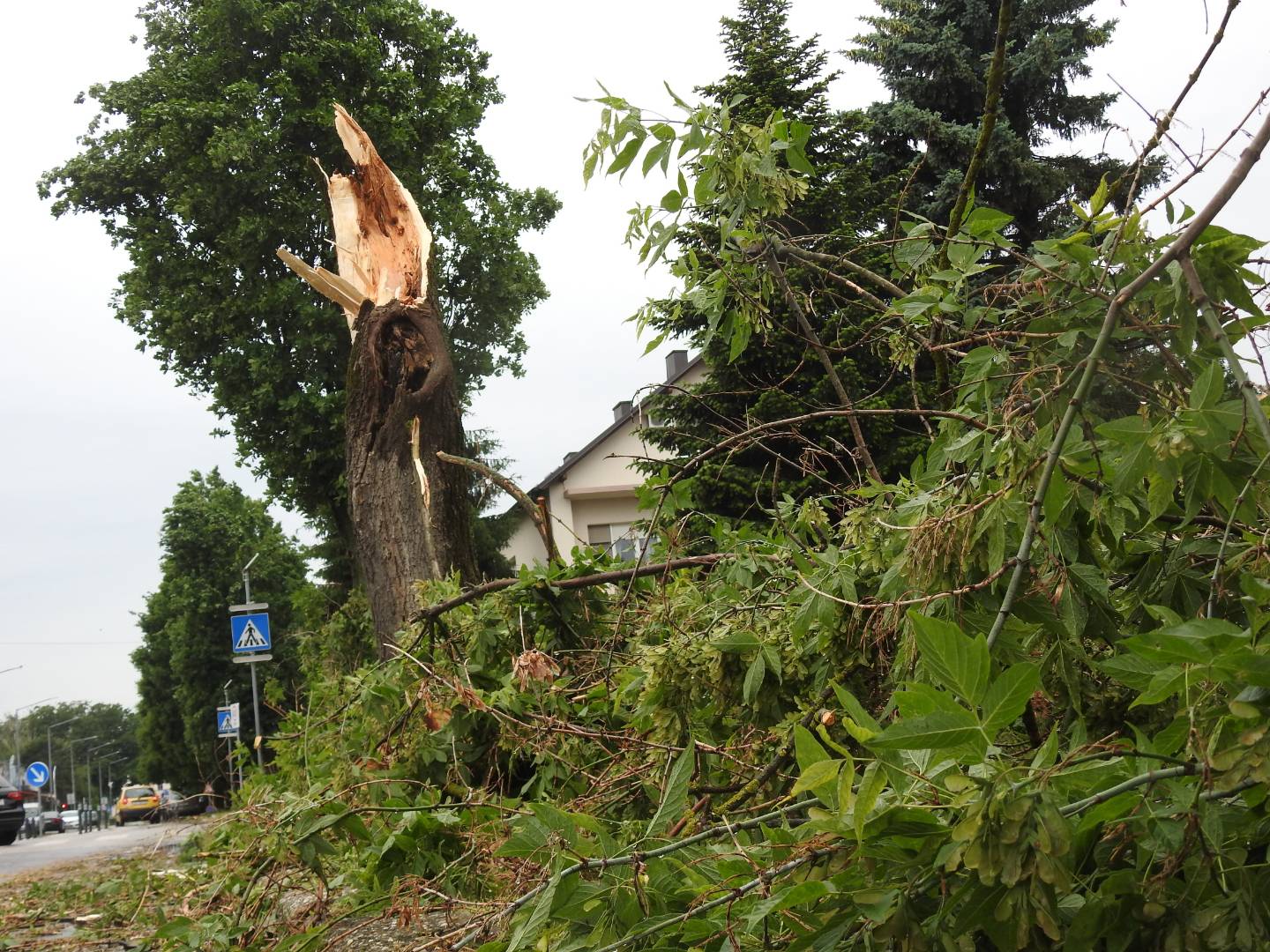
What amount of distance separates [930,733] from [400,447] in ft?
19.7

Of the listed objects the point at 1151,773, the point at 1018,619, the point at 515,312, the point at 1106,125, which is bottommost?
the point at 1151,773

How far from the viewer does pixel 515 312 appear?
1045 inches

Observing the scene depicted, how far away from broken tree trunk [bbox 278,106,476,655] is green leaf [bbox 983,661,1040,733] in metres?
5.38

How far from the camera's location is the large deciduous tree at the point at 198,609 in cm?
4262

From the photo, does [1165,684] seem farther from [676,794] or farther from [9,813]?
[9,813]

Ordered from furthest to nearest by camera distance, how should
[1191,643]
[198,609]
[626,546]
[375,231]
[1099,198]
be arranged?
[198,609] → [375,231] → [626,546] → [1099,198] → [1191,643]

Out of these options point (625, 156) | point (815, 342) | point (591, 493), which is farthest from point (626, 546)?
point (591, 493)

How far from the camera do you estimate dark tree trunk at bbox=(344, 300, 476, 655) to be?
660 centimetres

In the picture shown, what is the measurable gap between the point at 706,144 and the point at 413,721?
2.08m

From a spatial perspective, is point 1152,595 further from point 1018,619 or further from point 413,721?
point 413,721

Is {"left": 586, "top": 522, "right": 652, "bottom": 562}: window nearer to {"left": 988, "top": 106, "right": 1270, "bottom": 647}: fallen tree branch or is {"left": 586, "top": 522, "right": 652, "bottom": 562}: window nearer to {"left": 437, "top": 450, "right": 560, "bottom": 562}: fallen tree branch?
{"left": 437, "top": 450, "right": 560, "bottom": 562}: fallen tree branch

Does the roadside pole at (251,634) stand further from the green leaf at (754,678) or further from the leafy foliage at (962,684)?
the green leaf at (754,678)

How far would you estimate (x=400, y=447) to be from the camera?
22.2 feet

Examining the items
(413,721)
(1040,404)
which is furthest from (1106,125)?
(413,721)
